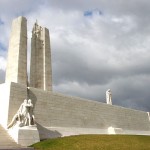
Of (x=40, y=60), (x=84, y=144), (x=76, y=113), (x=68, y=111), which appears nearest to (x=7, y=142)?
(x=84, y=144)

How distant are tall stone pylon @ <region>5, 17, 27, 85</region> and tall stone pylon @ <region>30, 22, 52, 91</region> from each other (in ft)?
10.4

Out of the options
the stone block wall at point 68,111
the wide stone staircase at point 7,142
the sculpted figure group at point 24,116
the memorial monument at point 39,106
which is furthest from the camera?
the stone block wall at point 68,111

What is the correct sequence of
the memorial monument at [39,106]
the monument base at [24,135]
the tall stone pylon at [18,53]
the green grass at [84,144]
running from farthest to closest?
the tall stone pylon at [18,53]
the memorial monument at [39,106]
the monument base at [24,135]
the green grass at [84,144]

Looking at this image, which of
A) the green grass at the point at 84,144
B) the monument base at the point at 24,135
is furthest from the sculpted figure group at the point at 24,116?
the green grass at the point at 84,144

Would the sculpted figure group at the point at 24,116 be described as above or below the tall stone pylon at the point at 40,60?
below

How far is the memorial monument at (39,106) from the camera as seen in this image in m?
18.0

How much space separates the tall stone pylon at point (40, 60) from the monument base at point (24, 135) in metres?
7.81

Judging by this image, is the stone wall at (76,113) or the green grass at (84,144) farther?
the stone wall at (76,113)

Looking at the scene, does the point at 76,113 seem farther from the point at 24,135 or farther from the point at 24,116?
the point at 24,135

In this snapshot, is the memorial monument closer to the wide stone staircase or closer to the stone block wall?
the stone block wall

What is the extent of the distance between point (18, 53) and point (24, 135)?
26.7 feet

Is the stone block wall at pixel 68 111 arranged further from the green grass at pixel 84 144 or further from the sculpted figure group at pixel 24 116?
the green grass at pixel 84 144

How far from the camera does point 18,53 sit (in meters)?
22.4

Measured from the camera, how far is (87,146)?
1612 centimetres
